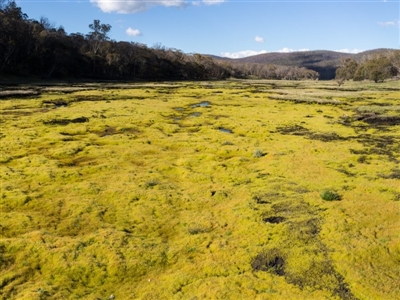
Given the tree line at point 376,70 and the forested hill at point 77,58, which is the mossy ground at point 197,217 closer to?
the forested hill at point 77,58

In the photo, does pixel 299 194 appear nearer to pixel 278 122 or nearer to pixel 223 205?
pixel 223 205

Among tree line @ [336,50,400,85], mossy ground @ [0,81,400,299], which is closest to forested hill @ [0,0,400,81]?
tree line @ [336,50,400,85]

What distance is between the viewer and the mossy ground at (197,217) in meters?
11.5

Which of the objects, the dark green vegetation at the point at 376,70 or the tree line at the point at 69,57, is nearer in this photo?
the tree line at the point at 69,57

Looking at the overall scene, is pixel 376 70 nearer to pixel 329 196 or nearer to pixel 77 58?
pixel 77 58

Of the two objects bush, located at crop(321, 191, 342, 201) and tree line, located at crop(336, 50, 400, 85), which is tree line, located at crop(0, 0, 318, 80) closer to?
tree line, located at crop(336, 50, 400, 85)

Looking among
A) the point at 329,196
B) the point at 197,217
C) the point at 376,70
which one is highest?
the point at 376,70

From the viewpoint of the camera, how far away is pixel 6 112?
44.6 meters

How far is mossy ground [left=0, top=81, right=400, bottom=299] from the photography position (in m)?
11.5

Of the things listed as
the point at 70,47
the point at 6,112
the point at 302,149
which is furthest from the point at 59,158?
the point at 70,47

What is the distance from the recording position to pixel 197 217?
53.3 feet

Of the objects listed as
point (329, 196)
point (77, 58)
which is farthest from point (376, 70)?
point (329, 196)

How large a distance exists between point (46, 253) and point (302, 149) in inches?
823

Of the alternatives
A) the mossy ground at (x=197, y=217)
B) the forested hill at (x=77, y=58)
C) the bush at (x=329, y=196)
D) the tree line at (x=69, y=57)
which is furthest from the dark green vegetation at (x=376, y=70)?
the bush at (x=329, y=196)
